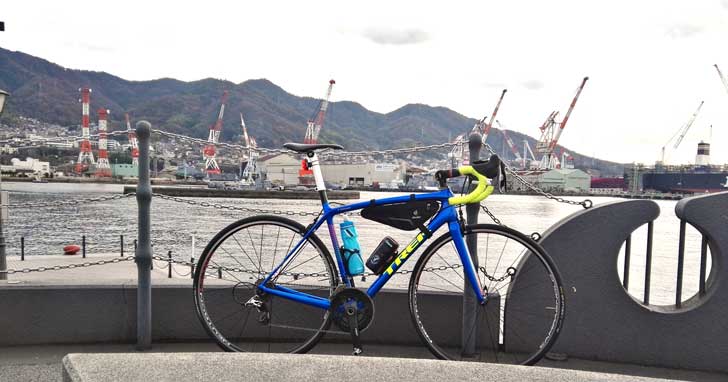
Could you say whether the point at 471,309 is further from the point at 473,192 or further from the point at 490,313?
the point at 473,192

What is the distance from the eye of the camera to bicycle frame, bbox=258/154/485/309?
283cm

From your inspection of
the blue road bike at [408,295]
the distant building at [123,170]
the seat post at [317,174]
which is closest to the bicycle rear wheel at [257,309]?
the blue road bike at [408,295]

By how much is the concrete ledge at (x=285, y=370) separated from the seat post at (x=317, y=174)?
101 cm

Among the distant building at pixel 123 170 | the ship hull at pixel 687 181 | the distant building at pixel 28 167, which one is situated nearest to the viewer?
the ship hull at pixel 687 181

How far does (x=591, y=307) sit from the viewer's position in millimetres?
3066

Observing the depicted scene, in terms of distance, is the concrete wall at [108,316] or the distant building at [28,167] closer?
the concrete wall at [108,316]

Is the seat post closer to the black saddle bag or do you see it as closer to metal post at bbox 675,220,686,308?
the black saddle bag

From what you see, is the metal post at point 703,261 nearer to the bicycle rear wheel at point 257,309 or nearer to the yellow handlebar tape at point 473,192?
the yellow handlebar tape at point 473,192

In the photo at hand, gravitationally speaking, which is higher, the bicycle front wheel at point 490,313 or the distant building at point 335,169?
the distant building at point 335,169

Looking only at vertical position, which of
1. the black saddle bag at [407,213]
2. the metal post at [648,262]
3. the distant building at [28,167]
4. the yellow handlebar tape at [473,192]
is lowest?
the metal post at [648,262]

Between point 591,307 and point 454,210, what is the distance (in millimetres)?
1132

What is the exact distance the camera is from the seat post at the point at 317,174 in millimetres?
3006

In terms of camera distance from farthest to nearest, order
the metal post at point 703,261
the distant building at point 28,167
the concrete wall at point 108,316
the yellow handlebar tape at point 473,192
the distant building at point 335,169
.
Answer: the distant building at point 28,167 → the distant building at point 335,169 → the concrete wall at point 108,316 → the metal post at point 703,261 → the yellow handlebar tape at point 473,192

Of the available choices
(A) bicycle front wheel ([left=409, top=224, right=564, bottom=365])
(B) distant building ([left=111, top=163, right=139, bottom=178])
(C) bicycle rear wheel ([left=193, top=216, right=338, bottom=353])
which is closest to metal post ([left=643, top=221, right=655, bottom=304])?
(A) bicycle front wheel ([left=409, top=224, right=564, bottom=365])
